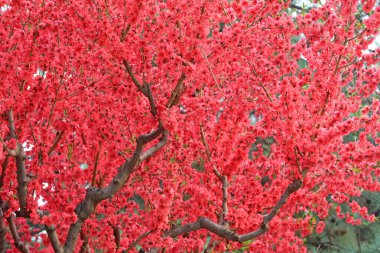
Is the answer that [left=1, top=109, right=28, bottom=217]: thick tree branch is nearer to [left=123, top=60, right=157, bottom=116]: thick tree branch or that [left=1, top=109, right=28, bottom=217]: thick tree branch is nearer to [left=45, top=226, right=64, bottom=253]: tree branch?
[left=45, top=226, right=64, bottom=253]: tree branch

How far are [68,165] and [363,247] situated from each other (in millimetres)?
7718

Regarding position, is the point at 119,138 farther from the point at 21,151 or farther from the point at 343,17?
the point at 343,17

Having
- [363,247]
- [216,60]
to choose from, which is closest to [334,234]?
[363,247]

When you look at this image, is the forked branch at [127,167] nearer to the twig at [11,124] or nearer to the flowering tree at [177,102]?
the flowering tree at [177,102]

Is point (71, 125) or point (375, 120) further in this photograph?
point (71, 125)

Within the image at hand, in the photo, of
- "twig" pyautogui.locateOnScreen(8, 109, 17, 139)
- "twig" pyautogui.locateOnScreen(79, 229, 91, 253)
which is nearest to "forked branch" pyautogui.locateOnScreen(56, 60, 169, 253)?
A: "twig" pyautogui.locateOnScreen(79, 229, 91, 253)

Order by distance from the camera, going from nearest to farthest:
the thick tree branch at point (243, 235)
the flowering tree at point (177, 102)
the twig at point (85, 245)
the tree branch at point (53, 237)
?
the thick tree branch at point (243, 235), the flowering tree at point (177, 102), the tree branch at point (53, 237), the twig at point (85, 245)

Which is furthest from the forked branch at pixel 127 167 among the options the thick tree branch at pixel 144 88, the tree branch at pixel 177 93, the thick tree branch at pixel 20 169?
the thick tree branch at pixel 20 169

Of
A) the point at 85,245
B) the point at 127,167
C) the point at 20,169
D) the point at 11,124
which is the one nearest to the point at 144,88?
the point at 127,167

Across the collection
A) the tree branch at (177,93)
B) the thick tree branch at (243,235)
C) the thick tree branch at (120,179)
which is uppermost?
the tree branch at (177,93)

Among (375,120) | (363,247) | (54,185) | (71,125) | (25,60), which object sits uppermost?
(25,60)

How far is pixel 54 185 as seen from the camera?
6.50 m

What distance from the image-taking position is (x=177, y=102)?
5.86 metres

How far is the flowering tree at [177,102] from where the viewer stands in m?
5.08
